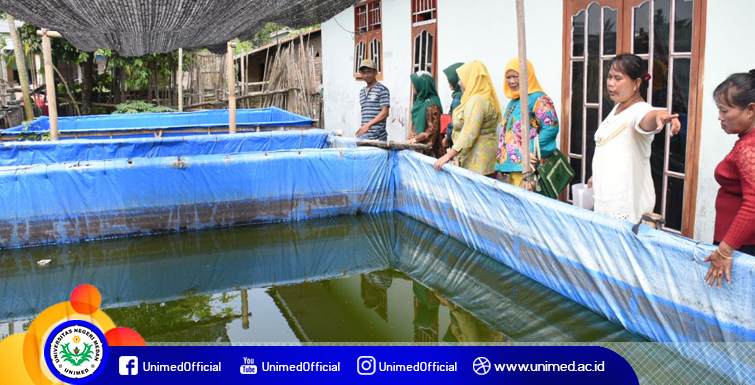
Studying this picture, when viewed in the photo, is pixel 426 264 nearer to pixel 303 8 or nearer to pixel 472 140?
pixel 472 140

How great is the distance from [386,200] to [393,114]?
281 centimetres

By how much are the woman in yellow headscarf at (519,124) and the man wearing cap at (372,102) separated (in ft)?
6.77

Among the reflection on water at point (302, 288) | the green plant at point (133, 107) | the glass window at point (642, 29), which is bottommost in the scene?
the reflection on water at point (302, 288)

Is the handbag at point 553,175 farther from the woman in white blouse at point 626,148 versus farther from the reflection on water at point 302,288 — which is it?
the woman in white blouse at point 626,148

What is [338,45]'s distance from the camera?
11203 millimetres

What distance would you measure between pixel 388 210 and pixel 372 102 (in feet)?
3.92

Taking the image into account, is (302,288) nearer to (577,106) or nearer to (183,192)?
(183,192)

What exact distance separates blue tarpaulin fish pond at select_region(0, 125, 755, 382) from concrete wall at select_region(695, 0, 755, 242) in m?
1.18

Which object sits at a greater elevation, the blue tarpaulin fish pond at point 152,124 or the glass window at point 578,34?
the glass window at point 578,34

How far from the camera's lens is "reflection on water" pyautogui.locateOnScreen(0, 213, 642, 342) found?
144 inches

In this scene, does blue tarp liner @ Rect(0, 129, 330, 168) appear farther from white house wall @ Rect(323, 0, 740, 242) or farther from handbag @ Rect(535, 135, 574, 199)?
handbag @ Rect(535, 135, 574, 199)

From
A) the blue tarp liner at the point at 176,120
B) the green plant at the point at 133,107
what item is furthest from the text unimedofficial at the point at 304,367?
the green plant at the point at 133,107

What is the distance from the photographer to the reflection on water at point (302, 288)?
3.66 meters

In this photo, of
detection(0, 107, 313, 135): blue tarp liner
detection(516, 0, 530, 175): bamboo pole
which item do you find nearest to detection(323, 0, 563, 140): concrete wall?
detection(0, 107, 313, 135): blue tarp liner
